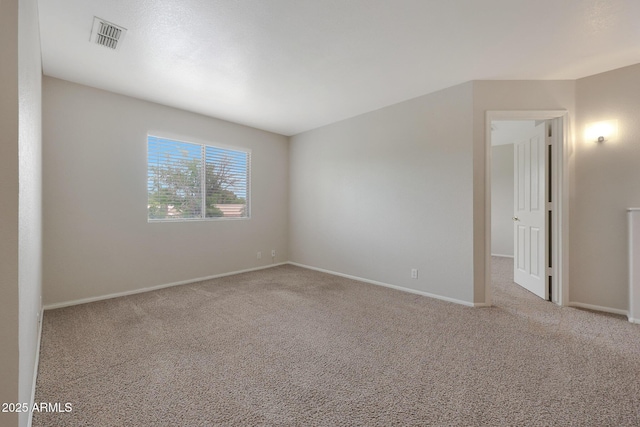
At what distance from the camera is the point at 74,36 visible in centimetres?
226

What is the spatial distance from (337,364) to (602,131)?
373 cm

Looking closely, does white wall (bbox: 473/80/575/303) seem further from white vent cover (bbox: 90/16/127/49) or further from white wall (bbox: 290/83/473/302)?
white vent cover (bbox: 90/16/127/49)

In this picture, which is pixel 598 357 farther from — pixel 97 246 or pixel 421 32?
pixel 97 246

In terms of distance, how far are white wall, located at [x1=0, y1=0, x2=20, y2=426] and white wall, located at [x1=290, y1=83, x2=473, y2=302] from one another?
3.55 meters

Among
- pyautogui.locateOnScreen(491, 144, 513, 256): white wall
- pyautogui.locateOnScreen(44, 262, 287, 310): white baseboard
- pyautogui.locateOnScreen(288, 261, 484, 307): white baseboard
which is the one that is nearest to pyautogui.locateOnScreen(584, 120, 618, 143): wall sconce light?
pyautogui.locateOnScreen(288, 261, 484, 307): white baseboard

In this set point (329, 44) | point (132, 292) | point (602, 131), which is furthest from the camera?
point (132, 292)

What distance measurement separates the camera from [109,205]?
332 cm

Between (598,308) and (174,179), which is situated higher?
(174,179)

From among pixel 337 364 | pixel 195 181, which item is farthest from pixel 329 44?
pixel 195 181

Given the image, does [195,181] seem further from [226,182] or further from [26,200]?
[26,200]

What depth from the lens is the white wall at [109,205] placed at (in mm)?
2963

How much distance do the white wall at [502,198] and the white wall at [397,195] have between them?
4.31m

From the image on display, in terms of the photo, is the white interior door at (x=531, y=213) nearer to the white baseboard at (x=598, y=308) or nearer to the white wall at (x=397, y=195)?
the white baseboard at (x=598, y=308)

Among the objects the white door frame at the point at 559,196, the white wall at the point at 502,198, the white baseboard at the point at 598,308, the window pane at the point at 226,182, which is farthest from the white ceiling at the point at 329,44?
the white wall at the point at 502,198
